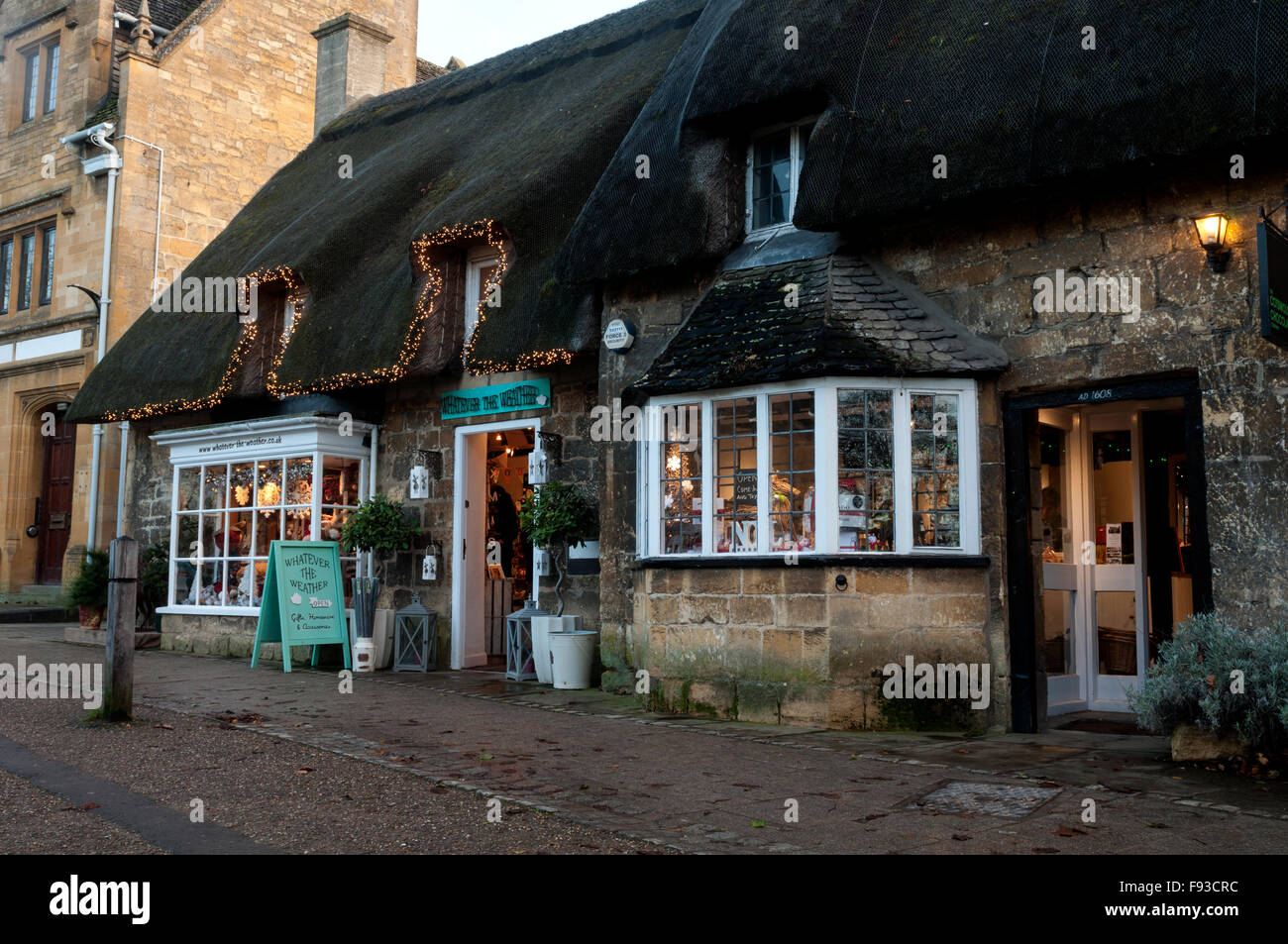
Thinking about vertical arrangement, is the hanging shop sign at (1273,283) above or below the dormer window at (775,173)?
below

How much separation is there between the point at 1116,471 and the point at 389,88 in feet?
44.9

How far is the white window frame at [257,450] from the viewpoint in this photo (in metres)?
13.0

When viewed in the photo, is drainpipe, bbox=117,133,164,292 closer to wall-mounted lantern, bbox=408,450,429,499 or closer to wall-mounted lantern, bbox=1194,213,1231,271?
wall-mounted lantern, bbox=408,450,429,499

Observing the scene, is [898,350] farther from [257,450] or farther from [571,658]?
[257,450]

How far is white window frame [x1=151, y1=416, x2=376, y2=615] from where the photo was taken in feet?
42.5

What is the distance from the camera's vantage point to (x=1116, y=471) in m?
10.0

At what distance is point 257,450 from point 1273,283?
1057 centimetres

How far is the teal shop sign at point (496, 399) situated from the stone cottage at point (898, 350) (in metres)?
0.04

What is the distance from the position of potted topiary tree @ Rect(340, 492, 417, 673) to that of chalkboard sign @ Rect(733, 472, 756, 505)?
480 cm

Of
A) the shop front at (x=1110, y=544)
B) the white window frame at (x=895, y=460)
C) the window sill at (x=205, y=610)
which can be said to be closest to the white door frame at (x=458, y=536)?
the window sill at (x=205, y=610)

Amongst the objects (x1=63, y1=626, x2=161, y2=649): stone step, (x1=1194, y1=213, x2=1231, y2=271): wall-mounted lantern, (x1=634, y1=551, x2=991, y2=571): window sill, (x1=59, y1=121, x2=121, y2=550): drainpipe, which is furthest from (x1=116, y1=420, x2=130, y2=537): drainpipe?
(x1=1194, y1=213, x2=1231, y2=271): wall-mounted lantern

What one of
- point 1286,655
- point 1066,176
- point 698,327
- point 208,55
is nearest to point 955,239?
point 1066,176

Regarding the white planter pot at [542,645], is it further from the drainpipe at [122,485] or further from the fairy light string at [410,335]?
the drainpipe at [122,485]
